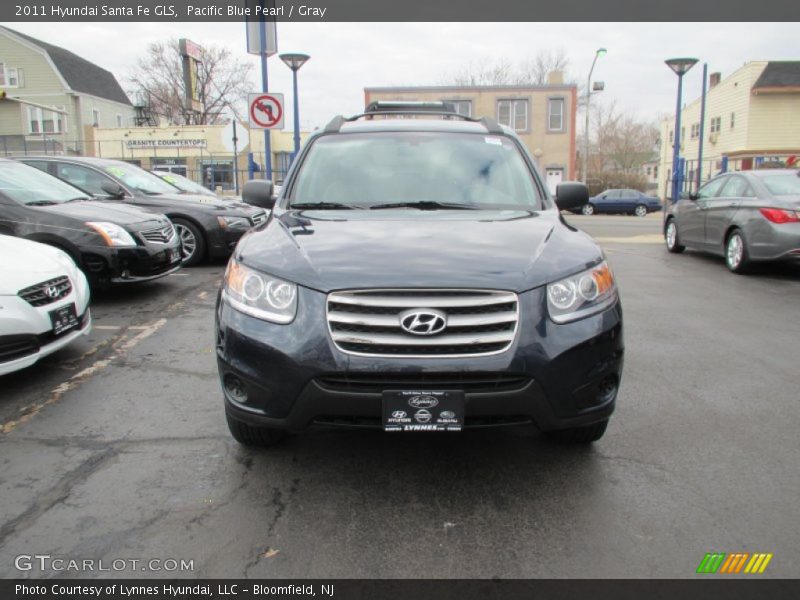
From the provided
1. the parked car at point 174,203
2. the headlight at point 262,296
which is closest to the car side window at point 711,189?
the parked car at point 174,203

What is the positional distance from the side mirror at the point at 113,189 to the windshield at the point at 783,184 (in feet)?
29.8

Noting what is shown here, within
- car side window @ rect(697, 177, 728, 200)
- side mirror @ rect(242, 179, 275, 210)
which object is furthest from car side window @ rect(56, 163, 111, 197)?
car side window @ rect(697, 177, 728, 200)

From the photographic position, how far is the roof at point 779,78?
34844mm

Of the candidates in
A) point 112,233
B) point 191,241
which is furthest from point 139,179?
point 112,233

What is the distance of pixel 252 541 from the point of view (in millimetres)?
2590

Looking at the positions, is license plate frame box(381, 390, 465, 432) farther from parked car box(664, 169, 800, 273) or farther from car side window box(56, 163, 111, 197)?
car side window box(56, 163, 111, 197)

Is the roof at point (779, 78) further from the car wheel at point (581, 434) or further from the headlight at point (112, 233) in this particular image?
the car wheel at point (581, 434)

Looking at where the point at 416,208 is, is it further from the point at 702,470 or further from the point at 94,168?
the point at 94,168

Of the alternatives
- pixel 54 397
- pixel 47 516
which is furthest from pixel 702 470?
pixel 54 397

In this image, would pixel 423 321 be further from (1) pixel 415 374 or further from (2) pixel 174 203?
(2) pixel 174 203

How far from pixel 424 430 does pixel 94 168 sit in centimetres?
843

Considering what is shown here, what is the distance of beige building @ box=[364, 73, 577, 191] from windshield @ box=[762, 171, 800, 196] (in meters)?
28.4

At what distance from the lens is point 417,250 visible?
9.72 ft

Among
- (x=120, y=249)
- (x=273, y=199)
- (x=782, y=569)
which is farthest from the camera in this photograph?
(x=120, y=249)
